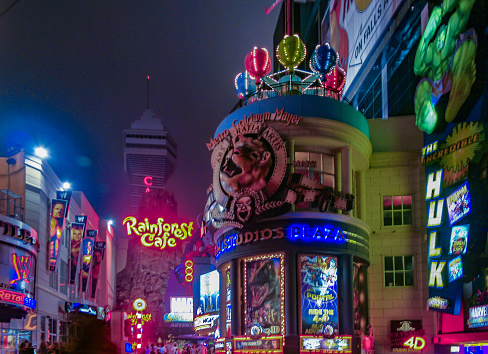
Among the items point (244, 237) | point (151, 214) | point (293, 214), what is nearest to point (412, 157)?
point (293, 214)

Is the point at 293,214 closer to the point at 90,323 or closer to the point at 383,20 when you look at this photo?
the point at 383,20

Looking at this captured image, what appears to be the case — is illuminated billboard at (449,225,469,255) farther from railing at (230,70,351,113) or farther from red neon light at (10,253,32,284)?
red neon light at (10,253,32,284)

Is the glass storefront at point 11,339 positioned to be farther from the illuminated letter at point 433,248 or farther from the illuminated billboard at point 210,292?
the illuminated letter at point 433,248

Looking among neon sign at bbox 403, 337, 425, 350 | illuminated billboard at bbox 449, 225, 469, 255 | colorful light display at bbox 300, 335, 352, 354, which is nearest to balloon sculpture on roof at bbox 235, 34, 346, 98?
illuminated billboard at bbox 449, 225, 469, 255

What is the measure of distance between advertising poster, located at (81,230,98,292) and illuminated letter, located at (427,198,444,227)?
A: 28796 millimetres

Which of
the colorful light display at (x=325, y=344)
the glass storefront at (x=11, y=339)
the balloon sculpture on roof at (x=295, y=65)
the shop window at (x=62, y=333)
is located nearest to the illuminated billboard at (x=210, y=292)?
the shop window at (x=62, y=333)

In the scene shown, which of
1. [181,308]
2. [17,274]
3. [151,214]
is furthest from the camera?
[151,214]

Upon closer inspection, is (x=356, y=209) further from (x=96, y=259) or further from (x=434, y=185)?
(x=96, y=259)

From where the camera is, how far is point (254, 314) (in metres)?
28.0

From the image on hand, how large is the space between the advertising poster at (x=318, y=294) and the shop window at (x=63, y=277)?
2218 centimetres

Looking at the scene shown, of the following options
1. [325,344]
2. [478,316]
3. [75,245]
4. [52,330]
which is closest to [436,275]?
[478,316]

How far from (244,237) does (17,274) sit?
11.4 m

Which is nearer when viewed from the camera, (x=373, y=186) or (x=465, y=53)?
(x=465, y=53)

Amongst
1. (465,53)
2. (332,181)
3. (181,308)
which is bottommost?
(181,308)
